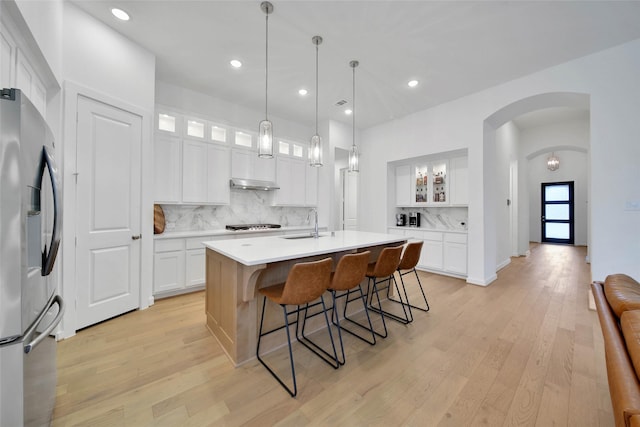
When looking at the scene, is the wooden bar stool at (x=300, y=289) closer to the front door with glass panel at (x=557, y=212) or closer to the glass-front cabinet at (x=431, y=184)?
the glass-front cabinet at (x=431, y=184)

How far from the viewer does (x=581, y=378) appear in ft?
5.86

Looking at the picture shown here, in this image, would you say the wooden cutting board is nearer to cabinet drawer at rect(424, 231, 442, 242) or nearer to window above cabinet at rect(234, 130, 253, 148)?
window above cabinet at rect(234, 130, 253, 148)

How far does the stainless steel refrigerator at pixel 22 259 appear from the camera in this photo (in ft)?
2.93

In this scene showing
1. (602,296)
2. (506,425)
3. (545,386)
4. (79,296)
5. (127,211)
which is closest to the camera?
(506,425)

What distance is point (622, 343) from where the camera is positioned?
A: 1040 mm

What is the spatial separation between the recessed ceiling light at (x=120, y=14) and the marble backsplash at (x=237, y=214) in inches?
89.4

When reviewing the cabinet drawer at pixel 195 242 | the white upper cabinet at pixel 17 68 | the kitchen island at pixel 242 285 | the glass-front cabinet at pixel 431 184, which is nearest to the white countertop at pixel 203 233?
the cabinet drawer at pixel 195 242

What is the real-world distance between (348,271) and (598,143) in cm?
356

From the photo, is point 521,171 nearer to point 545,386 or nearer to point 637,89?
point 637,89

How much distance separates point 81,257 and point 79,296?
380mm

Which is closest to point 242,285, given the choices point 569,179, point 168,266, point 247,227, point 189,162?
point 168,266

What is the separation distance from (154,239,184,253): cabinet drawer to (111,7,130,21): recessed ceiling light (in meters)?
2.45

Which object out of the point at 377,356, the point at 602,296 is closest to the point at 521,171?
the point at 602,296

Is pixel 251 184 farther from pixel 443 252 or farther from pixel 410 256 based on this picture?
pixel 443 252
